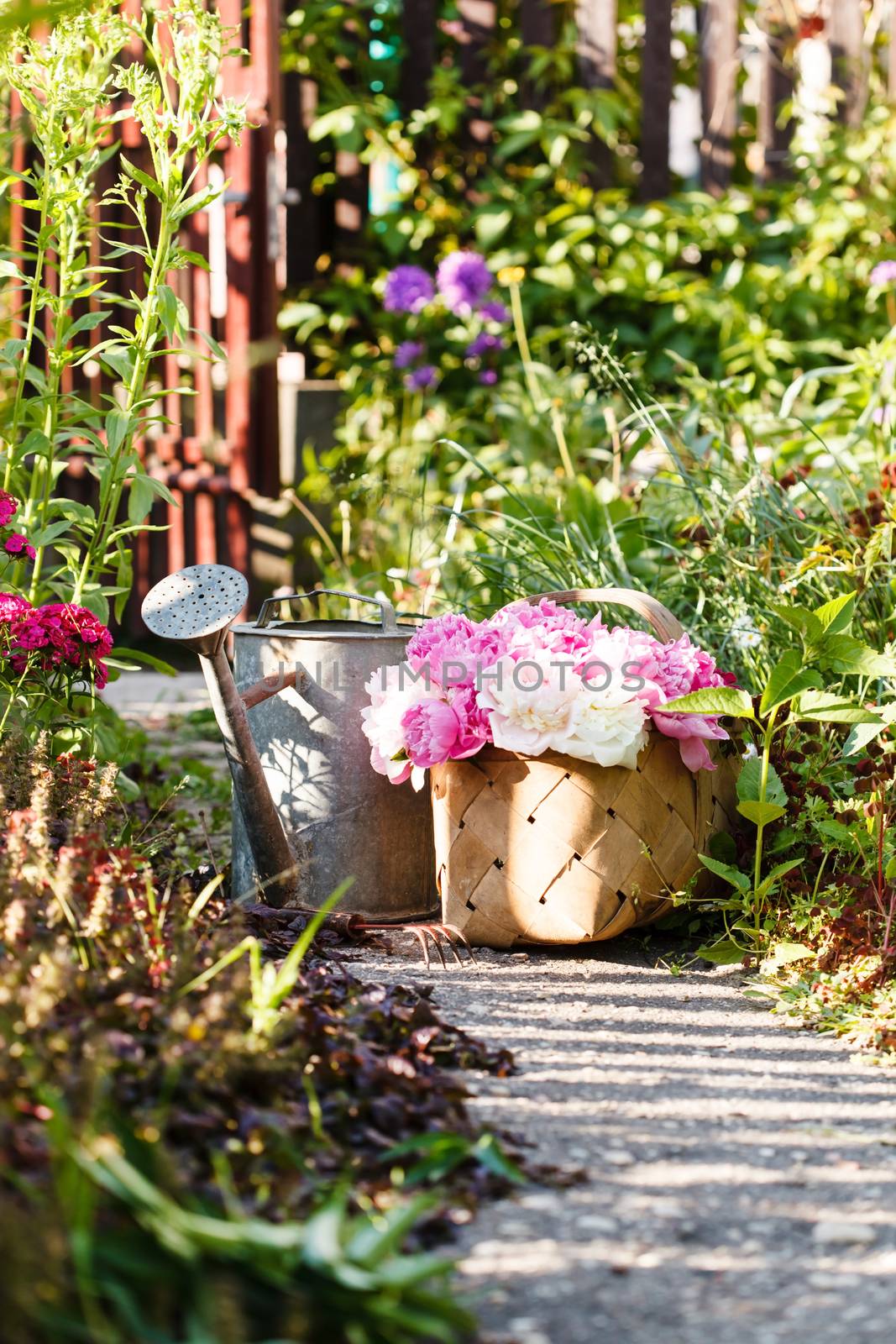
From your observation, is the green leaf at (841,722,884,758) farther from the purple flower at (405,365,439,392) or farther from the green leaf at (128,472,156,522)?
the purple flower at (405,365,439,392)

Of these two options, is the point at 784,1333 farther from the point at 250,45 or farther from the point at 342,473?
the point at 250,45

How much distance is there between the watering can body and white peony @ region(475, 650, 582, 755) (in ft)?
0.86

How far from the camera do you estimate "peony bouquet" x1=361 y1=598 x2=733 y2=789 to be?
205cm

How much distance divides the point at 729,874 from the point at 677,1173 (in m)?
0.80

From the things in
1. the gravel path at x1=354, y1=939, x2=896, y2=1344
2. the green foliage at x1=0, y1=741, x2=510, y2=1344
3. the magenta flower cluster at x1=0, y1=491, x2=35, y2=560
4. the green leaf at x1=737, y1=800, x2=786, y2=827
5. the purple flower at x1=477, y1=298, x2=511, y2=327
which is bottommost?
the gravel path at x1=354, y1=939, x2=896, y2=1344

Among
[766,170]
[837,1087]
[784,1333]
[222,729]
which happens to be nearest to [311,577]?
[766,170]

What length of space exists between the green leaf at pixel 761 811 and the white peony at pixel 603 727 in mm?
220

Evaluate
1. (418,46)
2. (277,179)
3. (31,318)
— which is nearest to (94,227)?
(31,318)

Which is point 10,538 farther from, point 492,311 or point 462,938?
point 492,311

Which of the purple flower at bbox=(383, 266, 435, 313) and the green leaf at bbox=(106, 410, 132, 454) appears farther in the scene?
the purple flower at bbox=(383, 266, 435, 313)

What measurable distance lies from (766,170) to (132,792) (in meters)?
3.79

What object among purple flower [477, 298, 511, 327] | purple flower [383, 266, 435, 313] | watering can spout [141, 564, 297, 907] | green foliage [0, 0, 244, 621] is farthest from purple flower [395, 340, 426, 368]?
watering can spout [141, 564, 297, 907]

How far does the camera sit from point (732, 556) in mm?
2680

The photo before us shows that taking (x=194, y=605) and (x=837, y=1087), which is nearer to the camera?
(x=837, y=1087)
